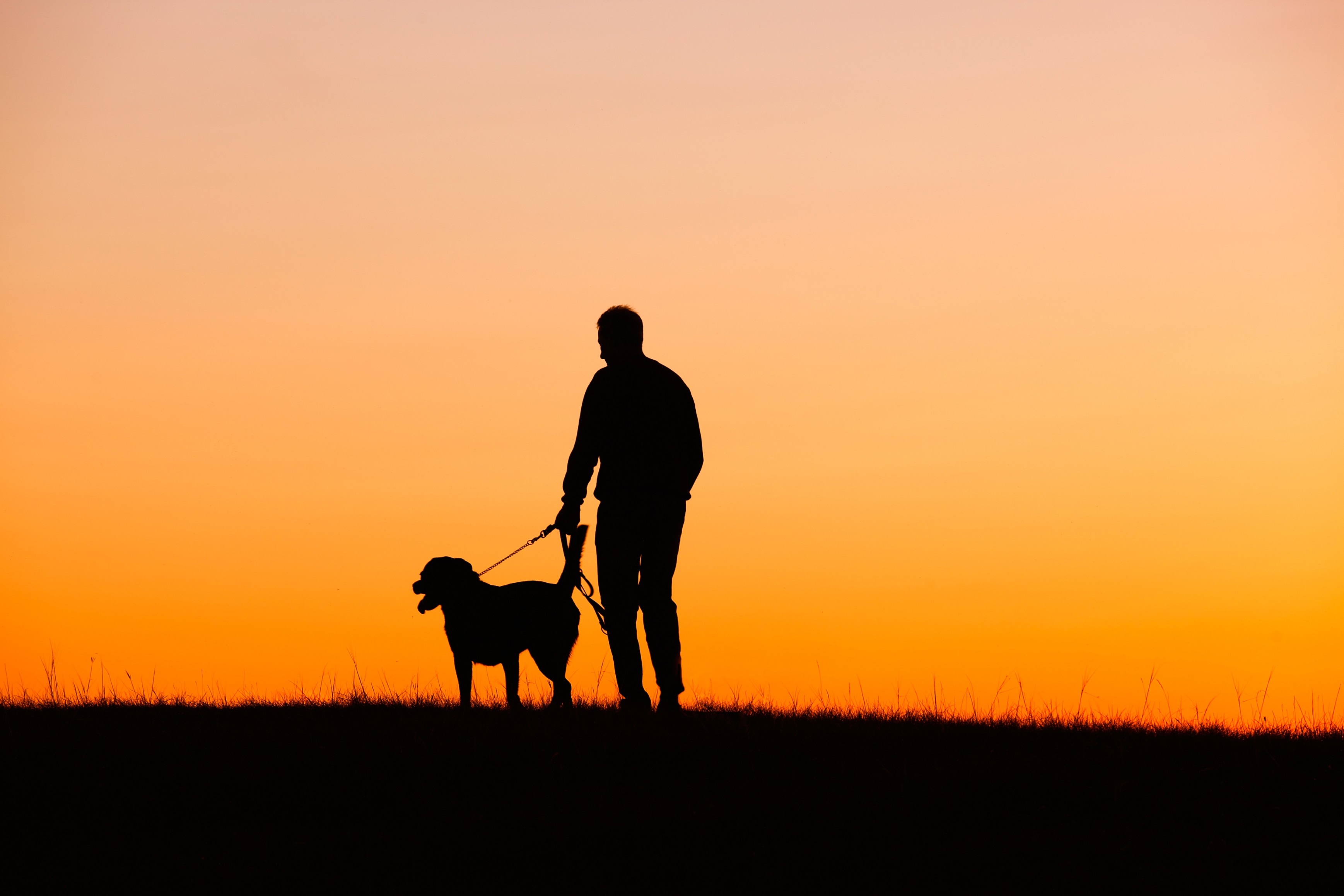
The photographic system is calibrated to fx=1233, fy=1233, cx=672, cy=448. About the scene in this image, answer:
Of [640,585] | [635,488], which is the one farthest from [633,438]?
[640,585]

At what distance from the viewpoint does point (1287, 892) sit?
497cm

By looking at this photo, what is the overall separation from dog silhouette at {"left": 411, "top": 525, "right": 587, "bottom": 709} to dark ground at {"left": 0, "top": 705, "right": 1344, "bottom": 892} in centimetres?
181

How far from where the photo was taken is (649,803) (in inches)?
231

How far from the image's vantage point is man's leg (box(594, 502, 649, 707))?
27.6 feet

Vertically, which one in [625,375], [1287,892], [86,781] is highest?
[625,375]

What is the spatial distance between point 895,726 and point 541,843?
3.11 meters

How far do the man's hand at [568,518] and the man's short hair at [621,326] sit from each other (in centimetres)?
120

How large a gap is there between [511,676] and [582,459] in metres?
2.01

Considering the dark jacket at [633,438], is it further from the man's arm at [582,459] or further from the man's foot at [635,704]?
the man's foot at [635,704]

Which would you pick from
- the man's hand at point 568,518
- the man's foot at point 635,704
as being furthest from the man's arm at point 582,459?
the man's foot at point 635,704

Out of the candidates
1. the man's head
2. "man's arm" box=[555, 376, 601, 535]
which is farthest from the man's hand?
the man's head

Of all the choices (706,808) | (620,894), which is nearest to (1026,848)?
(706,808)

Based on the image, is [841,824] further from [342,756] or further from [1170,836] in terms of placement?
[342,756]

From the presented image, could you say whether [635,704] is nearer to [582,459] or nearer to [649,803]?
[582,459]
